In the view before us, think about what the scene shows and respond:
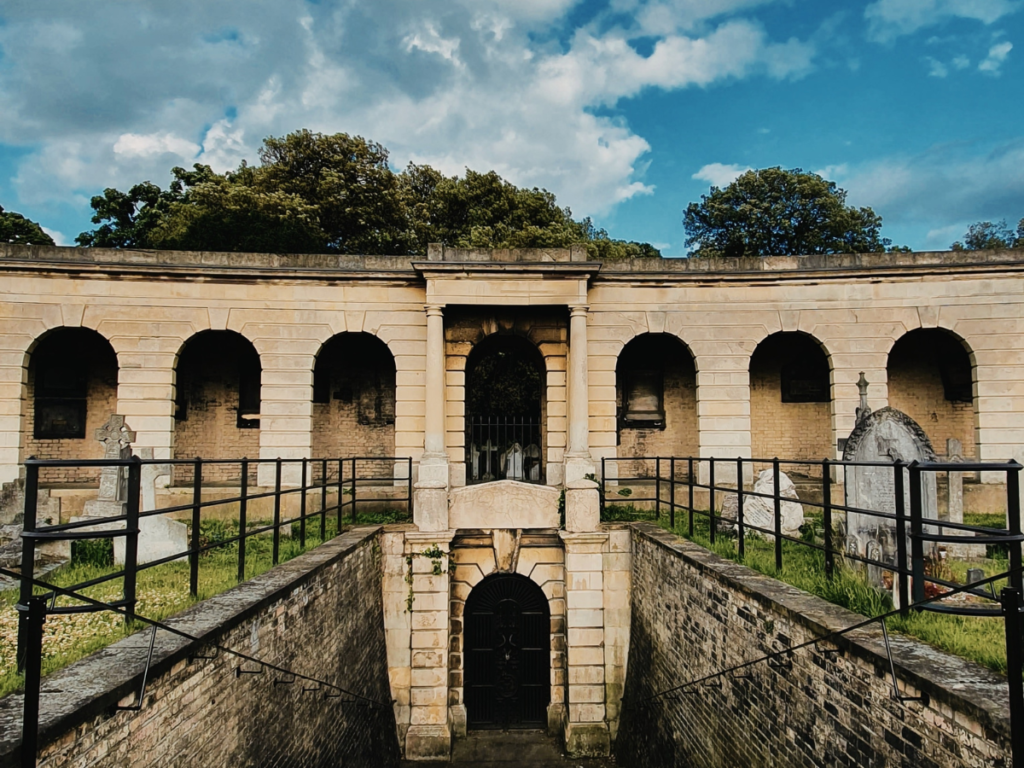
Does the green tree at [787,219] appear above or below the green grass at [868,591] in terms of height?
above

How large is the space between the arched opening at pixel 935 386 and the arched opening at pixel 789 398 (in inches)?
66.7

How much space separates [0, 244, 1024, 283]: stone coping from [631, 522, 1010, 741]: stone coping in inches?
310

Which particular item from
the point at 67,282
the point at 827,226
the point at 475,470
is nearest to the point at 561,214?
the point at 827,226

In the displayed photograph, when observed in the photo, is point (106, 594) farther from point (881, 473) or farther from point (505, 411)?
point (505, 411)

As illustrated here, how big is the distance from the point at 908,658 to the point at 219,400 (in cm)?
1496

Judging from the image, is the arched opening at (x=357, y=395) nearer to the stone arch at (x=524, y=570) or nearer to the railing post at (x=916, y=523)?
the stone arch at (x=524, y=570)

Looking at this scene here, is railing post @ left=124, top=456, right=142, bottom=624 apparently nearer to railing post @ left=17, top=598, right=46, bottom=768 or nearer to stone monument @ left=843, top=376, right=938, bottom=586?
railing post @ left=17, top=598, right=46, bottom=768

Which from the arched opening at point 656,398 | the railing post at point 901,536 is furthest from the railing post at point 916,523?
the arched opening at point 656,398

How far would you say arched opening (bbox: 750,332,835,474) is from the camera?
14.9 m

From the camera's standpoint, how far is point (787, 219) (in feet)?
91.0

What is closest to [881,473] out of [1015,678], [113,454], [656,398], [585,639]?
[1015,678]

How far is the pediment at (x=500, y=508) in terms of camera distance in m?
10.3

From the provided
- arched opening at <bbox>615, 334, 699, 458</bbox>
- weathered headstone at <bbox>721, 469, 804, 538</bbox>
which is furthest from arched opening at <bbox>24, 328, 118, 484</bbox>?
weathered headstone at <bbox>721, 469, 804, 538</bbox>

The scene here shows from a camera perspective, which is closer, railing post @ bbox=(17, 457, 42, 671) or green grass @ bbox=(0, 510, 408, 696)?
railing post @ bbox=(17, 457, 42, 671)
